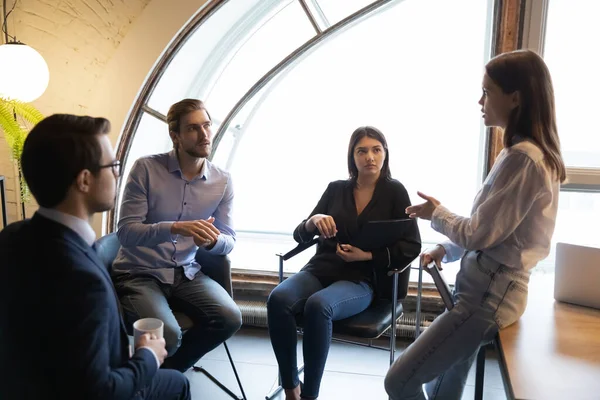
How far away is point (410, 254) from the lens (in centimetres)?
240

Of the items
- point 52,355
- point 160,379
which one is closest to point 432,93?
point 160,379

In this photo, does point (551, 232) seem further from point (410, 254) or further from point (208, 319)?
point (208, 319)

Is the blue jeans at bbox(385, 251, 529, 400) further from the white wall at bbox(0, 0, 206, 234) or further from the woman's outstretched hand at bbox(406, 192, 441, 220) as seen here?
the white wall at bbox(0, 0, 206, 234)

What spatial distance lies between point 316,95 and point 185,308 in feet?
7.78

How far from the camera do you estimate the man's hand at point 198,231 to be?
7.18ft

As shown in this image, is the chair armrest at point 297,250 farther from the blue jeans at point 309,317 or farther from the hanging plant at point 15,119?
the hanging plant at point 15,119

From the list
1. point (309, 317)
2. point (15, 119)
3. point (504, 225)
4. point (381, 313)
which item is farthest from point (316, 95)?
point (504, 225)

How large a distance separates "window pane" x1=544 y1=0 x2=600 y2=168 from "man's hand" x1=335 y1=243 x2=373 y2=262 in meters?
1.33

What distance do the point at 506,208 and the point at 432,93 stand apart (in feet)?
7.91

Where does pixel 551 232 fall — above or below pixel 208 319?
above

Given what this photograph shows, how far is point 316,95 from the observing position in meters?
4.18

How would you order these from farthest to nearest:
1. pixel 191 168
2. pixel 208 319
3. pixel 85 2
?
pixel 85 2 → pixel 191 168 → pixel 208 319

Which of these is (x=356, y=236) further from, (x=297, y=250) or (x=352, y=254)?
(x=297, y=250)

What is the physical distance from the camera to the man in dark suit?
1159 mm
